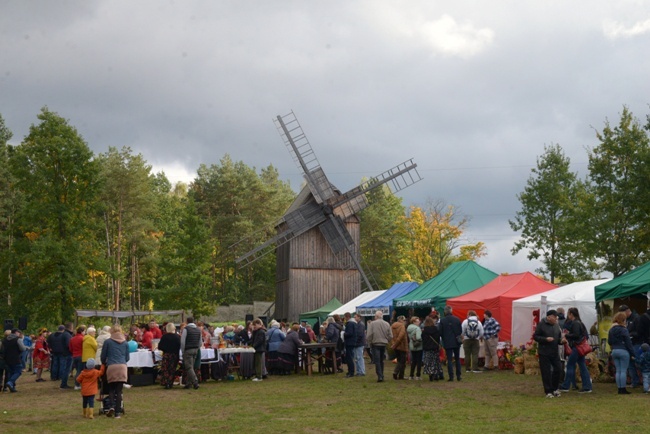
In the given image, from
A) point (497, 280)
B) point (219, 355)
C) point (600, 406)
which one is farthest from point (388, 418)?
point (497, 280)

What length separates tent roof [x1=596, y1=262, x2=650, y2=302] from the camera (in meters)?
16.2

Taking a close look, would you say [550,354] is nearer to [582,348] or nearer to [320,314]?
[582,348]

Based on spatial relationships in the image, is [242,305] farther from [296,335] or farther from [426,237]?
[296,335]

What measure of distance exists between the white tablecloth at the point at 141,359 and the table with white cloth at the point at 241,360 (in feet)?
6.07

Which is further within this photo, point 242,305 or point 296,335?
point 242,305

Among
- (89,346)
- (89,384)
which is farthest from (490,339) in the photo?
(89,384)

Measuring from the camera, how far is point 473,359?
20938 mm

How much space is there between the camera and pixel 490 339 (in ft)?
71.3

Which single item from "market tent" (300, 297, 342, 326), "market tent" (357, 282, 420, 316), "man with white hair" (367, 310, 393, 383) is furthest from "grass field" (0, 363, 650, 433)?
"market tent" (300, 297, 342, 326)

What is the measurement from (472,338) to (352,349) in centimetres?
311

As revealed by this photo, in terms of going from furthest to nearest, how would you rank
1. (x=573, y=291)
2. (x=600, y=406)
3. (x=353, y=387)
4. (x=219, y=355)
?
(x=573, y=291), (x=219, y=355), (x=353, y=387), (x=600, y=406)

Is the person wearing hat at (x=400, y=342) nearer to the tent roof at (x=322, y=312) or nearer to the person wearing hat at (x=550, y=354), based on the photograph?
the person wearing hat at (x=550, y=354)

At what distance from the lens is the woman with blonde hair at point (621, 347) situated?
46.5ft

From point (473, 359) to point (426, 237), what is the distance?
1511 inches
